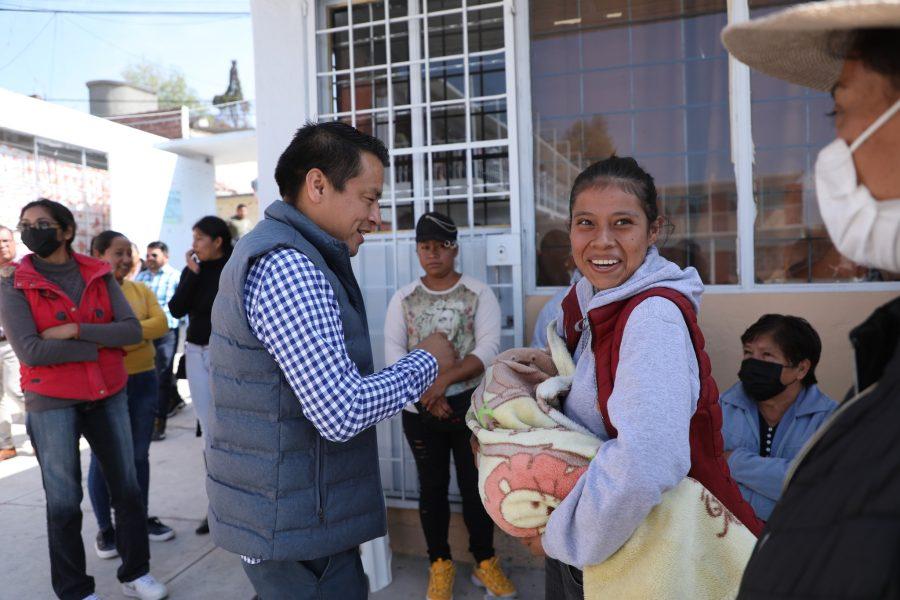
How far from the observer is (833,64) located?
0.98 metres

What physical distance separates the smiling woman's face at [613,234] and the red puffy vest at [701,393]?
136mm

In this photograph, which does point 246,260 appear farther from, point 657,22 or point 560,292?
point 657,22

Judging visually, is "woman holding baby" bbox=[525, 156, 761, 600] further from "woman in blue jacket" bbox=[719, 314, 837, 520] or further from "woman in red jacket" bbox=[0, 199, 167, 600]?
"woman in red jacket" bbox=[0, 199, 167, 600]

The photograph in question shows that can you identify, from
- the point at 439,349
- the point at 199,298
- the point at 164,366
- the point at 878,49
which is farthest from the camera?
the point at 164,366

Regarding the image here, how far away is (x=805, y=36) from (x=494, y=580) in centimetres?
299

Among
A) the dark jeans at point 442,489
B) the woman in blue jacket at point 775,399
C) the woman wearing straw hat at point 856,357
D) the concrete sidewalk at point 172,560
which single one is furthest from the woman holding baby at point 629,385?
the concrete sidewalk at point 172,560

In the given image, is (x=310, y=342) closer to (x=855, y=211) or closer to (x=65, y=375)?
(x=855, y=211)

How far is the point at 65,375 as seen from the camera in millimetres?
2938

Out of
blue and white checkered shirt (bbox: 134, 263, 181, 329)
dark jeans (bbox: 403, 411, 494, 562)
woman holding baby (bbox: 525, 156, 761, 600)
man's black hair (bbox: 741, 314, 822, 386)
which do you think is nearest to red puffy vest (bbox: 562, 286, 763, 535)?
woman holding baby (bbox: 525, 156, 761, 600)

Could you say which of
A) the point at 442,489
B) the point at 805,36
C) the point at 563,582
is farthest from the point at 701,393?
the point at 442,489

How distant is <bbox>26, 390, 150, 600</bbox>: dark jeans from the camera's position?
2.92 metres

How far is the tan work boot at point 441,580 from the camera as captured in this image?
10.5 ft

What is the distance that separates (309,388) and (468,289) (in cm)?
188

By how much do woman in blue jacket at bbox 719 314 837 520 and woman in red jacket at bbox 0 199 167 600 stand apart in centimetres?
292
